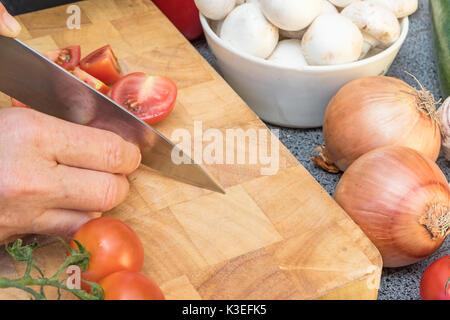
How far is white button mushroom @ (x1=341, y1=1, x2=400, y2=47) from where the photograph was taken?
1133mm

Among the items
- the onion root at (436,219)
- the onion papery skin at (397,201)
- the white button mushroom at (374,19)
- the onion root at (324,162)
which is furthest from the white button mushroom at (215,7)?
the onion root at (436,219)

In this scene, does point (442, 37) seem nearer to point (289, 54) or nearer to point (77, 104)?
point (289, 54)

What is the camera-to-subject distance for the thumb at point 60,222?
2.84ft

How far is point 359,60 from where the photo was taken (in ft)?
3.92

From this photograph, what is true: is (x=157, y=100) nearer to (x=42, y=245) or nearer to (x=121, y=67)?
(x=121, y=67)

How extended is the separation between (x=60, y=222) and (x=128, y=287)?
0.67ft

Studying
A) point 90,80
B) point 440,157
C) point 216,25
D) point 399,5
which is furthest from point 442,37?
point 90,80

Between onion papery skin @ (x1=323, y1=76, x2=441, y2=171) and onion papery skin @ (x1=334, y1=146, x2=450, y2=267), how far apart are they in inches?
3.1

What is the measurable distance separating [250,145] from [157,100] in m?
0.20

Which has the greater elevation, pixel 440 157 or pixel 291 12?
pixel 291 12

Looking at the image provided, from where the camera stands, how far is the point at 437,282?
887mm

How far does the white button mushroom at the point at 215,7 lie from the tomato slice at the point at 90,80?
261mm

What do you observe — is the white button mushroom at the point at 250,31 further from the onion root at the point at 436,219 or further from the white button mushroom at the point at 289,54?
the onion root at the point at 436,219
